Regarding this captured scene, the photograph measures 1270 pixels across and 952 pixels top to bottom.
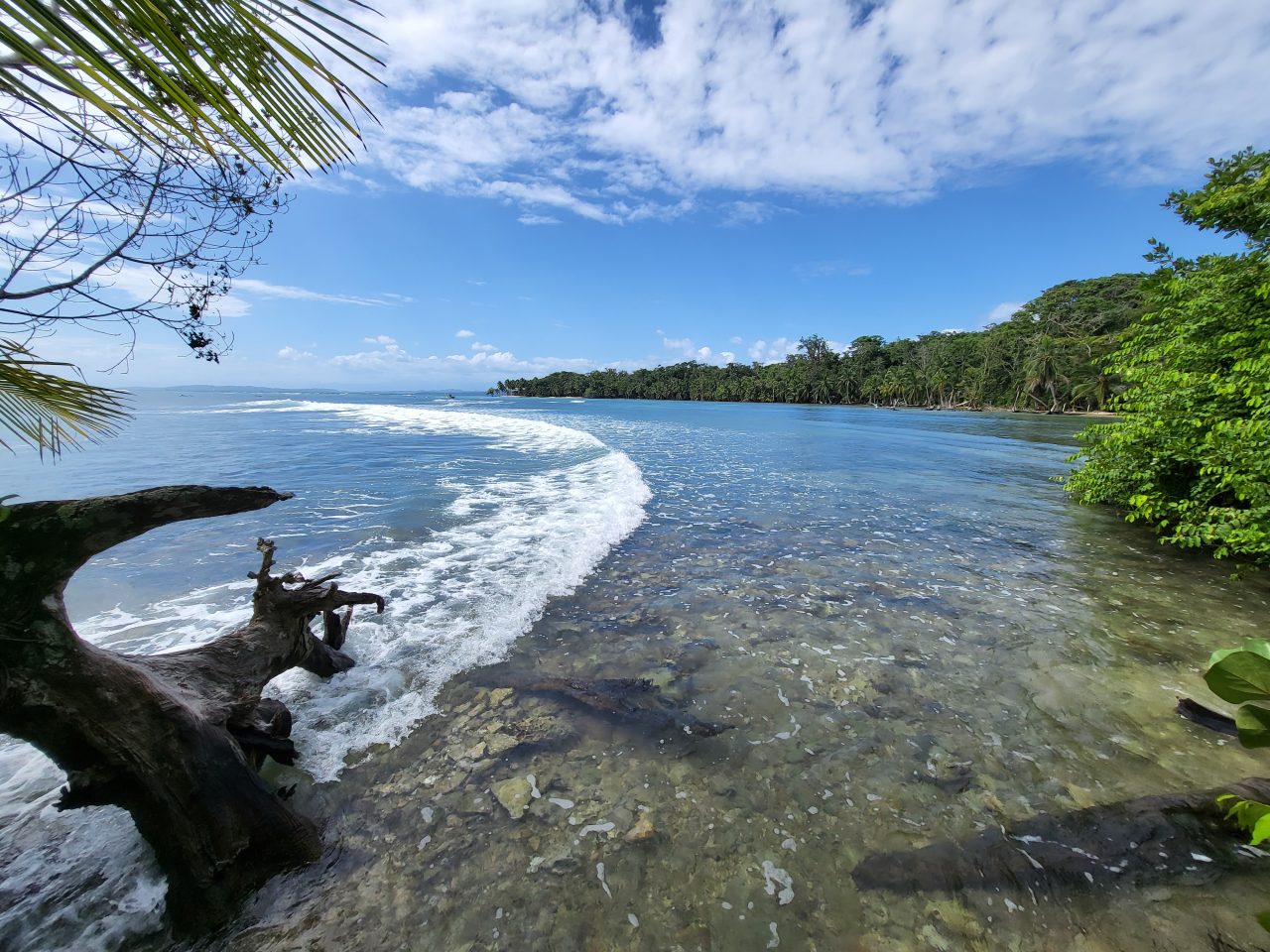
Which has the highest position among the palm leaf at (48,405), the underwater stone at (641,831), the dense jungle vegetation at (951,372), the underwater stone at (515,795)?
the dense jungle vegetation at (951,372)

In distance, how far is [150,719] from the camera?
2209 millimetres

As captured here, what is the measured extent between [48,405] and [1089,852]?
6194 millimetres

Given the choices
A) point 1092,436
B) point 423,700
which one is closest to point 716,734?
point 423,700

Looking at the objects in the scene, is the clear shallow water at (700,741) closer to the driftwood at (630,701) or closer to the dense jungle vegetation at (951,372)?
the driftwood at (630,701)

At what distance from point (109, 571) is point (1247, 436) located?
16.4 meters

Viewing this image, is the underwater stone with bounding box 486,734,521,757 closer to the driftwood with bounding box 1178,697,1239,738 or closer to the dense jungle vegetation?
the driftwood with bounding box 1178,697,1239,738

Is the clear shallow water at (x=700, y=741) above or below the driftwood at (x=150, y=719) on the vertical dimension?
below

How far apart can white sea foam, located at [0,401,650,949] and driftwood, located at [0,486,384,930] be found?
53cm

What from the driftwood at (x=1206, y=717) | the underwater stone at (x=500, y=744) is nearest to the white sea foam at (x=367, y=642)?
the underwater stone at (x=500, y=744)

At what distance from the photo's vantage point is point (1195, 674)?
4555 millimetres

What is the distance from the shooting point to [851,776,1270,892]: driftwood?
8.63 feet

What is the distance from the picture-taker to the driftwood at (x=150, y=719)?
1924mm

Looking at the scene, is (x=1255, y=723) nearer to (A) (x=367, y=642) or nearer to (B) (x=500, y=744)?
(B) (x=500, y=744)

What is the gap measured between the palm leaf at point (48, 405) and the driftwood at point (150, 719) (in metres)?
0.47
